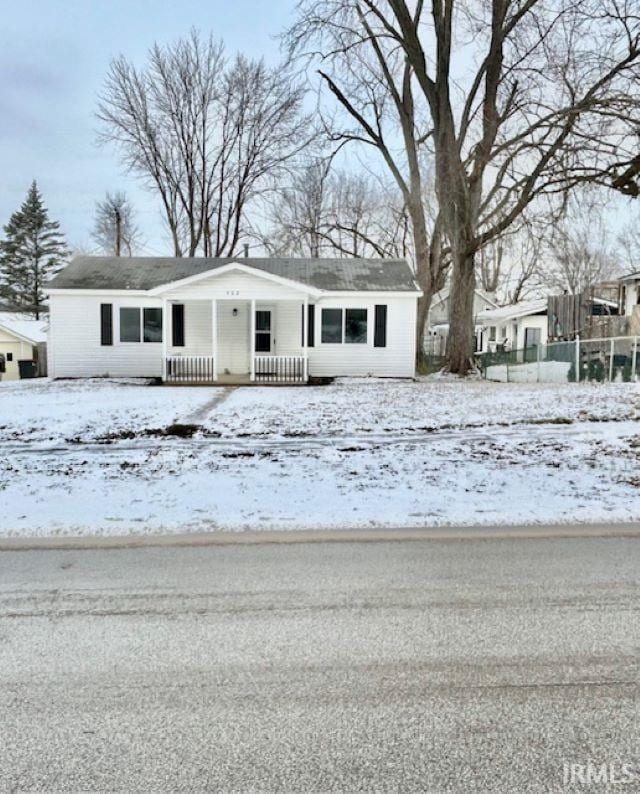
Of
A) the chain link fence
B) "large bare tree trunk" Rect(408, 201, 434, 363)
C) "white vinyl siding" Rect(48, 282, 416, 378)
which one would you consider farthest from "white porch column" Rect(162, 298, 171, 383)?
the chain link fence

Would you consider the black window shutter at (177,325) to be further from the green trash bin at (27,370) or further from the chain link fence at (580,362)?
the green trash bin at (27,370)

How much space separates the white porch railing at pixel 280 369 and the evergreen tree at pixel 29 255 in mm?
42774

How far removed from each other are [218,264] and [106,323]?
4679mm

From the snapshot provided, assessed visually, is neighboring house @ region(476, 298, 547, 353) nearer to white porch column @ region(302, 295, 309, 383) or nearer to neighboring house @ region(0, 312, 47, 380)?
white porch column @ region(302, 295, 309, 383)

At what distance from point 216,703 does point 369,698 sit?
61 centimetres

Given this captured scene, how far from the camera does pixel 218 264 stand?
2184 cm

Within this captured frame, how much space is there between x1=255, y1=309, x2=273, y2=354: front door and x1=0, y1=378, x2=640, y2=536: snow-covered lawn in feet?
27.5

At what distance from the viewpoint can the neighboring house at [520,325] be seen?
3384 centimetres

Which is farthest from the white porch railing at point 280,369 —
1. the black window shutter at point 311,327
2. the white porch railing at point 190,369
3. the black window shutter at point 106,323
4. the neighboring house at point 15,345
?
the neighboring house at point 15,345

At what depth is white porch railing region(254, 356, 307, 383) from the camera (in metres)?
18.4

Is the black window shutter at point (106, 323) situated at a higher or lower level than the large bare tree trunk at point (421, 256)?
lower

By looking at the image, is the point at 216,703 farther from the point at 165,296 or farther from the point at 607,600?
the point at 165,296

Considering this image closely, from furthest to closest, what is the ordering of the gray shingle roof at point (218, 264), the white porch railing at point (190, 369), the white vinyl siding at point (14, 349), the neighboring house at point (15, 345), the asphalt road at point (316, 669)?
the white vinyl siding at point (14, 349)
the neighboring house at point (15, 345)
the gray shingle roof at point (218, 264)
the white porch railing at point (190, 369)
the asphalt road at point (316, 669)

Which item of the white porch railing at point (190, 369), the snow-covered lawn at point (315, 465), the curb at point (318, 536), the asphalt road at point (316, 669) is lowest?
the asphalt road at point (316, 669)
